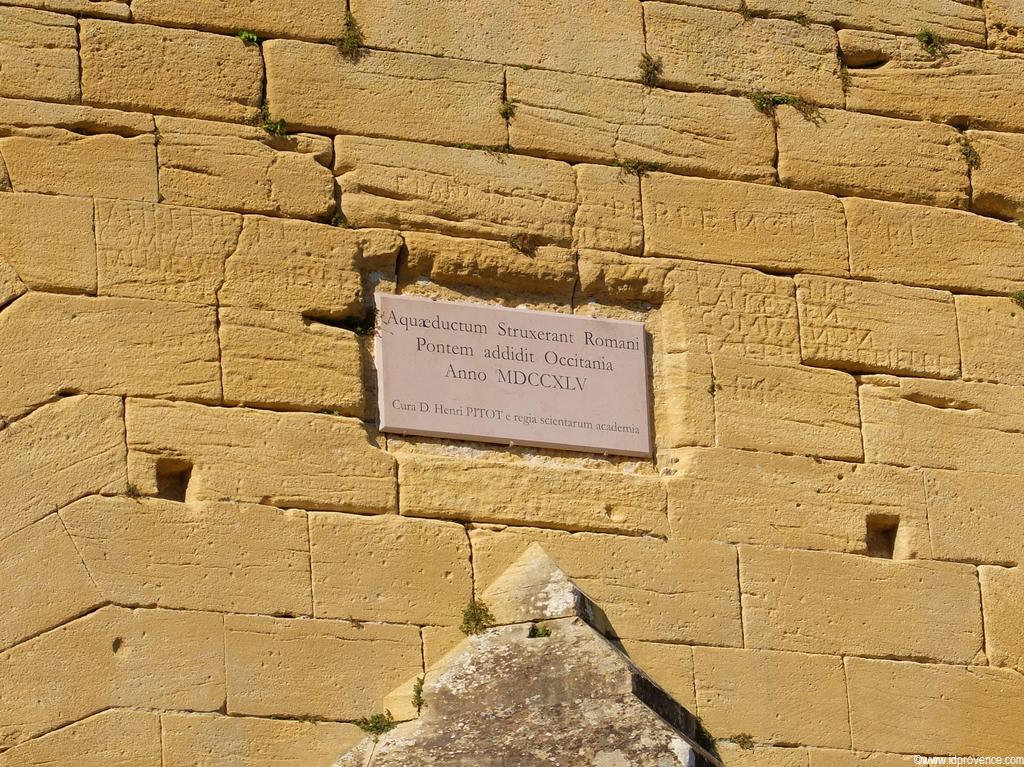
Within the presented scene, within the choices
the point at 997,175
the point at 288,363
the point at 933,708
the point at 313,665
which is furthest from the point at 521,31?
the point at 933,708

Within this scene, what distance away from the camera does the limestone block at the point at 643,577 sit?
9.21m

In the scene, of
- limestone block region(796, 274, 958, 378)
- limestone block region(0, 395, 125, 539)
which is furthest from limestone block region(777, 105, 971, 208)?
limestone block region(0, 395, 125, 539)

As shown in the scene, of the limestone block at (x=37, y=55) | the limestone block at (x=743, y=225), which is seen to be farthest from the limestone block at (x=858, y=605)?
the limestone block at (x=37, y=55)

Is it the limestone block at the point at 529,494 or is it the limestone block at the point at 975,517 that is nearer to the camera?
the limestone block at the point at 529,494

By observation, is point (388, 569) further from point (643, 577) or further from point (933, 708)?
point (933, 708)

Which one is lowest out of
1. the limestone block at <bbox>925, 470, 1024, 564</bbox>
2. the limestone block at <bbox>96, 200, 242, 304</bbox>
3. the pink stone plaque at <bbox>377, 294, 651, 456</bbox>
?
the limestone block at <bbox>925, 470, 1024, 564</bbox>

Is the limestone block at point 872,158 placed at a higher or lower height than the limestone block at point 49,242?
higher

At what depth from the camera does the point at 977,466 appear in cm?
1004

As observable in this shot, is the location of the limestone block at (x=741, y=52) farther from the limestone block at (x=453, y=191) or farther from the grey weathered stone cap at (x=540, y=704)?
the grey weathered stone cap at (x=540, y=704)

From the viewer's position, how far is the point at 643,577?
9.33 meters

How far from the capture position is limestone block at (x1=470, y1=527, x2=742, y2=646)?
9.21 m

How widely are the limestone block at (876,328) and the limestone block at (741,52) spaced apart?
3.39 ft

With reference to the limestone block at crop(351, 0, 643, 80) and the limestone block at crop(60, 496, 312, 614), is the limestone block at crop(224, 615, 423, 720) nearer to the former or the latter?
the limestone block at crop(60, 496, 312, 614)

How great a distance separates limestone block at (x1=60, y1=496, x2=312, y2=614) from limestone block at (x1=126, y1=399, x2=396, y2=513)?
9 cm
